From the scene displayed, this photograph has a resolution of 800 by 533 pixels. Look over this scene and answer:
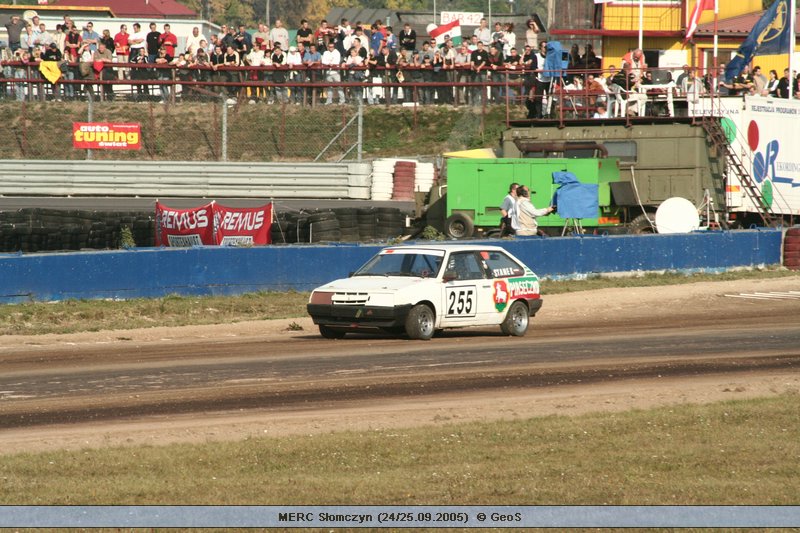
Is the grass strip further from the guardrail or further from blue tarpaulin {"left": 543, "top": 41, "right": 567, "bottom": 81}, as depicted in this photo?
the guardrail

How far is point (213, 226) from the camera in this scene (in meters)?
20.6

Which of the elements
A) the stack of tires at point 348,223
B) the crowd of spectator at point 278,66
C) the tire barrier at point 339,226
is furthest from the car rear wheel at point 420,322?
the crowd of spectator at point 278,66

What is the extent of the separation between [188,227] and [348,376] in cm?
909

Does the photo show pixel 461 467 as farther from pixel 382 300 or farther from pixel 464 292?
pixel 464 292

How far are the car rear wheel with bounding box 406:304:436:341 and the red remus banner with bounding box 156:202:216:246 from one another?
253 inches

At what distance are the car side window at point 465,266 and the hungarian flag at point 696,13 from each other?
20149 millimetres

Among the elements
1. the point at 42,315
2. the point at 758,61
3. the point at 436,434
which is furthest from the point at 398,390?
the point at 758,61

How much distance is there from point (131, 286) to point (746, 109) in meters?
15.5

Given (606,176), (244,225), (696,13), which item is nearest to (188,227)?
(244,225)

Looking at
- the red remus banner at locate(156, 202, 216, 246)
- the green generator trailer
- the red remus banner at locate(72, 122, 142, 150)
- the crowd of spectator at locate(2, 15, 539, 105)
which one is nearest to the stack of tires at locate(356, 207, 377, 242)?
the green generator trailer

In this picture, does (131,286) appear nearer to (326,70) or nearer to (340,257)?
(340,257)

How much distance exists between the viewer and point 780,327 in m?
17.0

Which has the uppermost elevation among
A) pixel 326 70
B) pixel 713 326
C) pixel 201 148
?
pixel 326 70

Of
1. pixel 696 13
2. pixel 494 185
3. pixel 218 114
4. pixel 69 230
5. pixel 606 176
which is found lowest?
pixel 69 230
